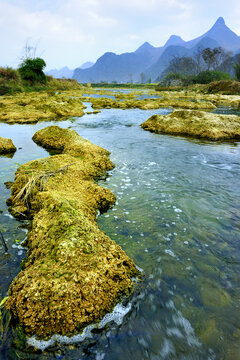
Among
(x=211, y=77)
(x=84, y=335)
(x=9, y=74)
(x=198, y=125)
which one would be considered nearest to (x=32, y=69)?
(x=9, y=74)

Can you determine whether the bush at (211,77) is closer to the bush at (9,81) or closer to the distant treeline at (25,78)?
the distant treeline at (25,78)

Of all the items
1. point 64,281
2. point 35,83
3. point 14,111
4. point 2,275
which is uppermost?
point 35,83

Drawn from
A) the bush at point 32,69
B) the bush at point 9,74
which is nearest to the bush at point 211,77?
the bush at point 32,69

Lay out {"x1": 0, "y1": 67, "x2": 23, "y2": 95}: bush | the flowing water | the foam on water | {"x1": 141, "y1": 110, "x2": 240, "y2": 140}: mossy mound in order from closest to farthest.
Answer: the foam on water < the flowing water < {"x1": 141, "y1": 110, "x2": 240, "y2": 140}: mossy mound < {"x1": 0, "y1": 67, "x2": 23, "y2": 95}: bush

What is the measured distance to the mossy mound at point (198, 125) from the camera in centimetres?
1252

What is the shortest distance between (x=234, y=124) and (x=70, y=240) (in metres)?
14.3

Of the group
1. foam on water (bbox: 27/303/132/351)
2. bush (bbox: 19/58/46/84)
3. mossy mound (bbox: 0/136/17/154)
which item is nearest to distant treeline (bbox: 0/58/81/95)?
bush (bbox: 19/58/46/84)

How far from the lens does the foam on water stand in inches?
81.4

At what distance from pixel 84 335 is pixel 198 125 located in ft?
44.3

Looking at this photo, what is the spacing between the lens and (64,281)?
7.60 ft

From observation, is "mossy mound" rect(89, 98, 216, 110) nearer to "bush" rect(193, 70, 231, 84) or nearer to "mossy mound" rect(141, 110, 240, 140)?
"mossy mound" rect(141, 110, 240, 140)

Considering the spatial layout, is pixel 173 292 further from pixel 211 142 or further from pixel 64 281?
pixel 211 142

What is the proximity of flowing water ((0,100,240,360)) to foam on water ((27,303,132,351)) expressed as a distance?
0.06ft

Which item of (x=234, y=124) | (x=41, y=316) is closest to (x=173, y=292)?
(x=41, y=316)
